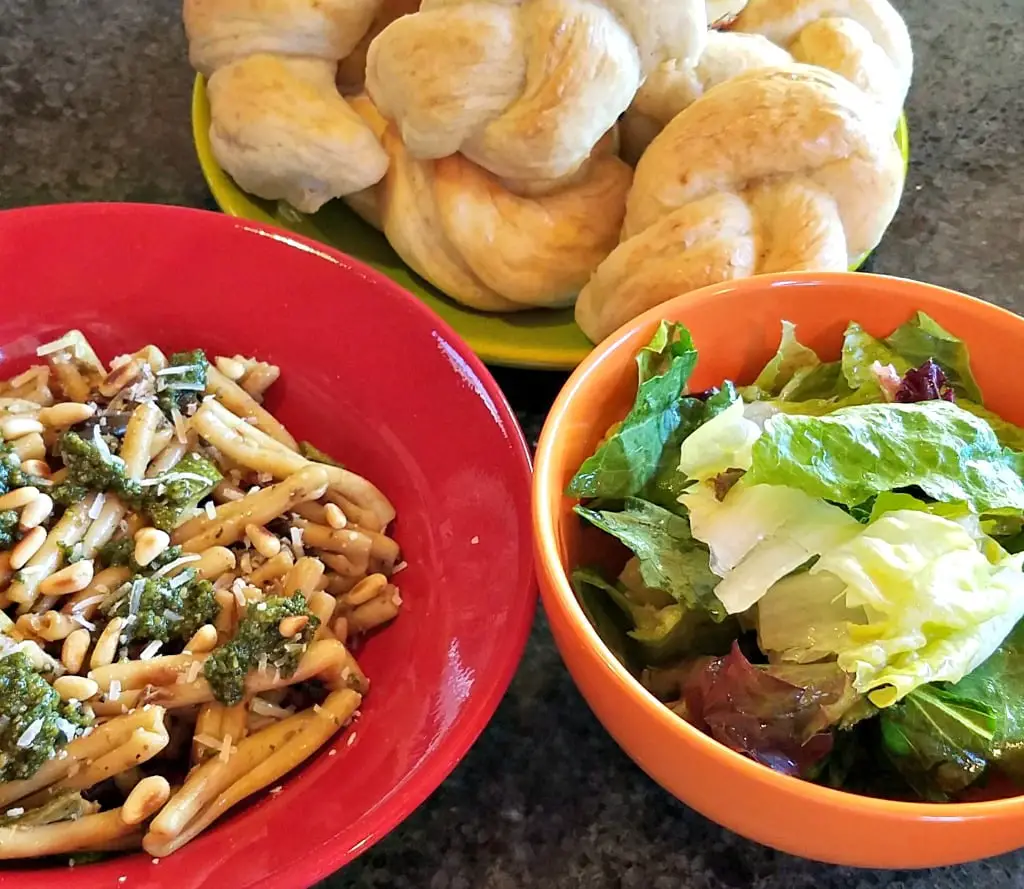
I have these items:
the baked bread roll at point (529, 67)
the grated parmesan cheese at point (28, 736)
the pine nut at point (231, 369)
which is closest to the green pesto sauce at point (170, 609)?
the grated parmesan cheese at point (28, 736)

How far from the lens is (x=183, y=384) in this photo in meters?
0.95

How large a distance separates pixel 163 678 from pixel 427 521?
0.82 ft

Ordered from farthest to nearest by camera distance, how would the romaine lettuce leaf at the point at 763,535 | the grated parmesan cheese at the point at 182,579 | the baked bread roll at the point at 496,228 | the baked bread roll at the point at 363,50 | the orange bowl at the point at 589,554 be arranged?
the baked bread roll at the point at 363,50 < the baked bread roll at the point at 496,228 < the grated parmesan cheese at the point at 182,579 < the romaine lettuce leaf at the point at 763,535 < the orange bowl at the point at 589,554

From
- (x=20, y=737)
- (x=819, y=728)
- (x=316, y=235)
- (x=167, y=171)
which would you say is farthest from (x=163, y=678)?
(x=167, y=171)

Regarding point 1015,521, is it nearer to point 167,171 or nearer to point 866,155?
point 866,155

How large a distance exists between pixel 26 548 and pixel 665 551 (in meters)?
0.49

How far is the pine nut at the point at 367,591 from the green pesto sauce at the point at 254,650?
63 millimetres

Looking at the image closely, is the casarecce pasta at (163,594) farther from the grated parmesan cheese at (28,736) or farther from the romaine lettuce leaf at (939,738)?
the romaine lettuce leaf at (939,738)

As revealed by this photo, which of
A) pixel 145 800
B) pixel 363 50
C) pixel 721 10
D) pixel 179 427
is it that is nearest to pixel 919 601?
pixel 145 800

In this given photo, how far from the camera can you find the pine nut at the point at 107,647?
30.4 inches

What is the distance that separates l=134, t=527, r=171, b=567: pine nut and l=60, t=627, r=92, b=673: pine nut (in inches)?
2.8

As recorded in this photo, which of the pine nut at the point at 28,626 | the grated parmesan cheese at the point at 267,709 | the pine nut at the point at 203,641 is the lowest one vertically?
the grated parmesan cheese at the point at 267,709

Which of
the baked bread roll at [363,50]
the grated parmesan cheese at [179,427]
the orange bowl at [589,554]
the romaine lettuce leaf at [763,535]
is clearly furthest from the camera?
the baked bread roll at [363,50]

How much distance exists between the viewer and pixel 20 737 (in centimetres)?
70
